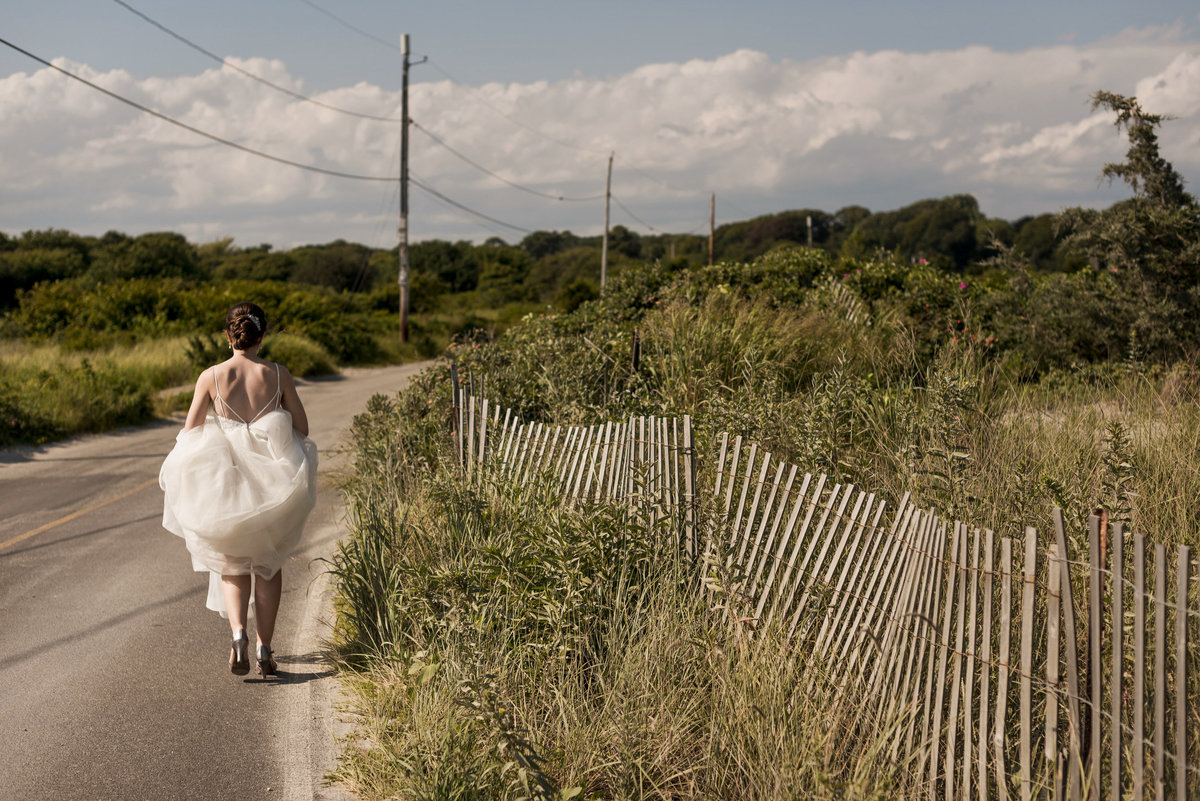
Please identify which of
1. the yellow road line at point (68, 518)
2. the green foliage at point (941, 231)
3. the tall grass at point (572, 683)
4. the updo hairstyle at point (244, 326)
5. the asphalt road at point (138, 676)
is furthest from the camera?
the green foliage at point (941, 231)

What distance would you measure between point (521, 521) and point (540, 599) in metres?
1.09

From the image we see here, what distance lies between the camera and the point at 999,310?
11.8 meters

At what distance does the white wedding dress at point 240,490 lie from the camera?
16.2 feet

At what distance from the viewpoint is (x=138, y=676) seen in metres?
5.25

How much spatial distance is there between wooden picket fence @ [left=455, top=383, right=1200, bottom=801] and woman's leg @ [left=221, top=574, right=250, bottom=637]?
210cm

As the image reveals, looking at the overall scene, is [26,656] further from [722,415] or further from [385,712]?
[722,415]

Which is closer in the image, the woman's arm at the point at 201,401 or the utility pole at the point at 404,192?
the woman's arm at the point at 201,401

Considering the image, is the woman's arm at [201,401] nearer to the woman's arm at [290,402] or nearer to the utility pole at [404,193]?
the woman's arm at [290,402]

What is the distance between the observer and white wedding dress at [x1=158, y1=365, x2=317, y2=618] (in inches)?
195

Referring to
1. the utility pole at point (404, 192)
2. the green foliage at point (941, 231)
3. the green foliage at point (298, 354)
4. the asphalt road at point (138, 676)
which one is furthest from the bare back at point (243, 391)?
the green foliage at point (941, 231)

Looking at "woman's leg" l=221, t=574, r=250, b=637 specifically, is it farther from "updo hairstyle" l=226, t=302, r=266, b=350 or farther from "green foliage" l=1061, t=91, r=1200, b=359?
"green foliage" l=1061, t=91, r=1200, b=359

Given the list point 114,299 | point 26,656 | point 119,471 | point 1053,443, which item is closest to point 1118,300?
point 1053,443

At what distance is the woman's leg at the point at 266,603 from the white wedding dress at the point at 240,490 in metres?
0.08

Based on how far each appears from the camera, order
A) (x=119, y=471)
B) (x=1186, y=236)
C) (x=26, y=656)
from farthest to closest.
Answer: (x=119, y=471) → (x=1186, y=236) → (x=26, y=656)
